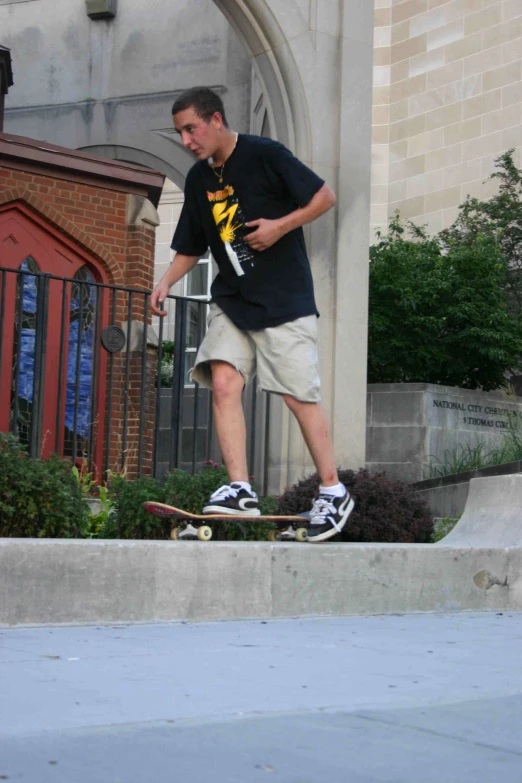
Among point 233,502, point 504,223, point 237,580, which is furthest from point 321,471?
point 504,223

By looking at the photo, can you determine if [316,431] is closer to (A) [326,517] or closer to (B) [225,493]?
(A) [326,517]

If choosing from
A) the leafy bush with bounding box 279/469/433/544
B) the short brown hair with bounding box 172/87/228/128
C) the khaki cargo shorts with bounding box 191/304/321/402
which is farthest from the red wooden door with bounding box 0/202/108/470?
the short brown hair with bounding box 172/87/228/128

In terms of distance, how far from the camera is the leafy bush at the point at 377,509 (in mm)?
6902

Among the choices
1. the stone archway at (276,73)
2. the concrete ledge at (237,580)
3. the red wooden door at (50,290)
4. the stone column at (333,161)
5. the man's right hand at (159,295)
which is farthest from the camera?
the red wooden door at (50,290)

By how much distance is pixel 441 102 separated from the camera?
22.2 metres

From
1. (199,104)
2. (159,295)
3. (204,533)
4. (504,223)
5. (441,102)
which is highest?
(441,102)

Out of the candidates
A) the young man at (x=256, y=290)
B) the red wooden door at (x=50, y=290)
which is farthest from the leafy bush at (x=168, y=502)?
the red wooden door at (x=50, y=290)

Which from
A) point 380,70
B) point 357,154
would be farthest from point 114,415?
point 380,70

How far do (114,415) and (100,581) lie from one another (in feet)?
28.2

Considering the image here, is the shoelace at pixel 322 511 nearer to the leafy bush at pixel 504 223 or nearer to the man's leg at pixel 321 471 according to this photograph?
the man's leg at pixel 321 471

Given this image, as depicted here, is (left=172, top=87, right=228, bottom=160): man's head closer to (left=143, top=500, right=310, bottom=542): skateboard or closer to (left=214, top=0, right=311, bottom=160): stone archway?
(left=143, top=500, right=310, bottom=542): skateboard

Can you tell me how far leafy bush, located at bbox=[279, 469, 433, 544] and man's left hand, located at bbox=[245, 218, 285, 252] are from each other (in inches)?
90.6

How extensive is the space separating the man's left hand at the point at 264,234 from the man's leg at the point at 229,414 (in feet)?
1.89

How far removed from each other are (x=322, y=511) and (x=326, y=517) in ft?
0.12
